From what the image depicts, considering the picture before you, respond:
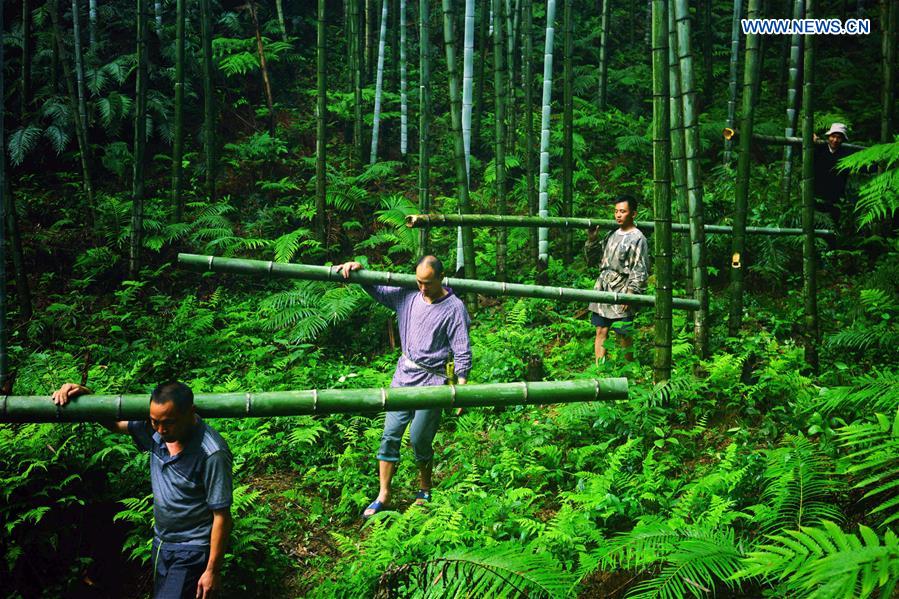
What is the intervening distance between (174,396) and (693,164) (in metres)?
3.96

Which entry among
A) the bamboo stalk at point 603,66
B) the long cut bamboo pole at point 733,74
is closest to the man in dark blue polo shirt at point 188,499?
the long cut bamboo pole at point 733,74

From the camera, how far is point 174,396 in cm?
271

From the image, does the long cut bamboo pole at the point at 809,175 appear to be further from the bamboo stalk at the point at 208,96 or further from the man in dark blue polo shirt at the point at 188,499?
the bamboo stalk at the point at 208,96

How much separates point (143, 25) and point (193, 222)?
8.28ft

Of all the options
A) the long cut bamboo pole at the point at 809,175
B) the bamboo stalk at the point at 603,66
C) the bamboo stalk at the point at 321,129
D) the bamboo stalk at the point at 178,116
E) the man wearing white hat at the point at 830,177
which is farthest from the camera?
the bamboo stalk at the point at 603,66

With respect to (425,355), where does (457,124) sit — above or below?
above

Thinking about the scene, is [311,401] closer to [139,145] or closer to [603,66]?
[139,145]

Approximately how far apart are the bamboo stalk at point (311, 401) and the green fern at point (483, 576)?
0.69 metres

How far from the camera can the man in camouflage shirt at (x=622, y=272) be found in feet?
18.1

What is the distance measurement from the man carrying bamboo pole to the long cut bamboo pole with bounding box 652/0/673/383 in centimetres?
137

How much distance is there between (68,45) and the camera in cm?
1070

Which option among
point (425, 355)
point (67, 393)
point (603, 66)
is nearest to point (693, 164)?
point (425, 355)

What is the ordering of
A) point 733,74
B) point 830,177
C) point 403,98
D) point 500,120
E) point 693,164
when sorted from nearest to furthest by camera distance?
point 693,164 → point 830,177 → point 500,120 → point 733,74 → point 403,98

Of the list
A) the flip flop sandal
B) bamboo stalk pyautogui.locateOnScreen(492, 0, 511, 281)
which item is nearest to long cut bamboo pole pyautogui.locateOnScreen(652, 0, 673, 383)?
the flip flop sandal
